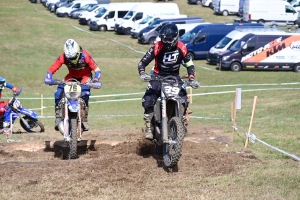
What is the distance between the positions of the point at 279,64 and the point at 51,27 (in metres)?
23.6

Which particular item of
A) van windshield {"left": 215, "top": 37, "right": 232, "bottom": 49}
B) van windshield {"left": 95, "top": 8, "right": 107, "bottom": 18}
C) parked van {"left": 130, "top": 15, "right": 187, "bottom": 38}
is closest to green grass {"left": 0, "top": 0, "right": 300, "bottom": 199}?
parked van {"left": 130, "top": 15, "right": 187, "bottom": 38}

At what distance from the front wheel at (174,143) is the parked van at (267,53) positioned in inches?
906

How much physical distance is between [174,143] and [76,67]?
2820 mm

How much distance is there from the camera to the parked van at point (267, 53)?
30859 millimetres

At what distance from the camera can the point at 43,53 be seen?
37469mm

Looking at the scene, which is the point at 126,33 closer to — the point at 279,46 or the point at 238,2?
the point at 238,2

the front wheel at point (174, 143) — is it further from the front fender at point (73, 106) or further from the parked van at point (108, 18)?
the parked van at point (108, 18)

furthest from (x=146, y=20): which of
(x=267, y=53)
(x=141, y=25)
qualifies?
(x=267, y=53)

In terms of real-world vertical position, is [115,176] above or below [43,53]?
above

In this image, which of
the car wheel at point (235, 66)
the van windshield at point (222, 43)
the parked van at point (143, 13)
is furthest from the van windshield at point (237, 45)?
the parked van at point (143, 13)

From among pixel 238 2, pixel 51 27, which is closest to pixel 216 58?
pixel 51 27

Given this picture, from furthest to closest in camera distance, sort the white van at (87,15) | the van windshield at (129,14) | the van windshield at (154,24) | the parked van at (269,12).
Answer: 1. the white van at (87,15)
2. the van windshield at (129,14)
3. the parked van at (269,12)
4. the van windshield at (154,24)

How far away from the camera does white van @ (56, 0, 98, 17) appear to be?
57.8 metres

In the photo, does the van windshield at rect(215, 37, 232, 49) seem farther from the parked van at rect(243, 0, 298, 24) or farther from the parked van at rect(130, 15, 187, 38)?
the parked van at rect(243, 0, 298, 24)
